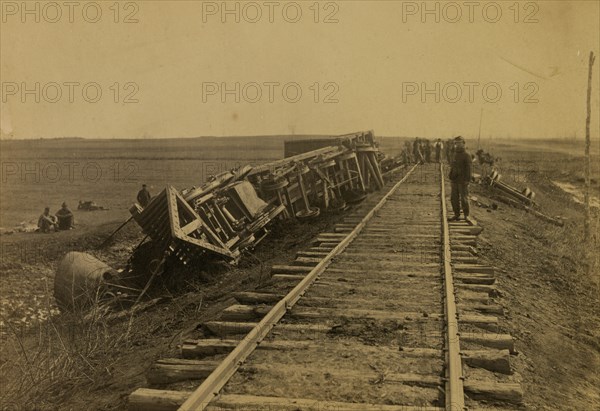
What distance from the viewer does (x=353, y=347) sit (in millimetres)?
4488

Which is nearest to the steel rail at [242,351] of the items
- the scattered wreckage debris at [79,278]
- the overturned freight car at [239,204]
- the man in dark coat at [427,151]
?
the overturned freight car at [239,204]

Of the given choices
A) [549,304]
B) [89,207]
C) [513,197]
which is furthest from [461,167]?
[89,207]

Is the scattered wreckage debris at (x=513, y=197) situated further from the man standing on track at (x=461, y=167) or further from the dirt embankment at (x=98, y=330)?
the man standing on track at (x=461, y=167)

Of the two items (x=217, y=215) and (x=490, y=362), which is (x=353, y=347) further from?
(x=217, y=215)

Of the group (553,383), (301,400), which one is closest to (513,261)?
(553,383)

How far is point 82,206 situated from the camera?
95.9ft

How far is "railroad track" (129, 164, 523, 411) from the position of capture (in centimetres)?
359

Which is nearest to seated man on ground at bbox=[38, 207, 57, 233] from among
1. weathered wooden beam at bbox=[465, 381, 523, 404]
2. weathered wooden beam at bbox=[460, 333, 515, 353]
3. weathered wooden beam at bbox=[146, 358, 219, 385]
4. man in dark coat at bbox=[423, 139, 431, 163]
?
weathered wooden beam at bbox=[146, 358, 219, 385]

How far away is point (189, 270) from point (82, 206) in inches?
848

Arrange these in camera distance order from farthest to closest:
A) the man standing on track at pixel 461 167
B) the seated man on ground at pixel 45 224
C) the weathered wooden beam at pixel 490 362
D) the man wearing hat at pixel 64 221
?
the man wearing hat at pixel 64 221 → the seated man on ground at pixel 45 224 → the man standing on track at pixel 461 167 → the weathered wooden beam at pixel 490 362

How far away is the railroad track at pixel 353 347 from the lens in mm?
3594

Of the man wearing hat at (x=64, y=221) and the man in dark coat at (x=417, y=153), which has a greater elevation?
the man in dark coat at (x=417, y=153)

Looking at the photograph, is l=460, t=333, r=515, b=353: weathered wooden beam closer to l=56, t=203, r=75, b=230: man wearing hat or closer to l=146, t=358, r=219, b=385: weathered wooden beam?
l=146, t=358, r=219, b=385: weathered wooden beam

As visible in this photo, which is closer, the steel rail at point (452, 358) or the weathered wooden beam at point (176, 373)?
the steel rail at point (452, 358)
